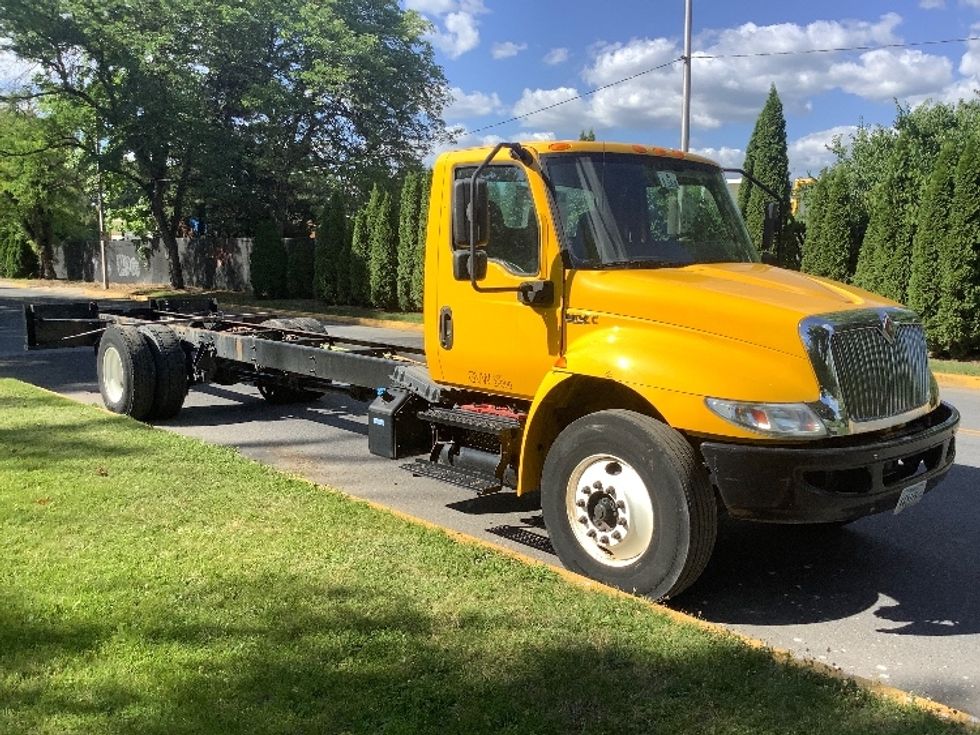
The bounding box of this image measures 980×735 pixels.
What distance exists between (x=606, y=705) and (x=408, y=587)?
138cm

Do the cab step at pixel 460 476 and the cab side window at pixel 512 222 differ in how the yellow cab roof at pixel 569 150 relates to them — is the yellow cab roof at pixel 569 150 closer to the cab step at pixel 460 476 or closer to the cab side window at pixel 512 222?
the cab side window at pixel 512 222

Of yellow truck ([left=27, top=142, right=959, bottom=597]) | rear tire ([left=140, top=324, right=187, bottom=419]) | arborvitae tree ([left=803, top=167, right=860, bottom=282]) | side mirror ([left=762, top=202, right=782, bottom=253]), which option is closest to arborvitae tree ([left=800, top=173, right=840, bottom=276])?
arborvitae tree ([left=803, top=167, right=860, bottom=282])

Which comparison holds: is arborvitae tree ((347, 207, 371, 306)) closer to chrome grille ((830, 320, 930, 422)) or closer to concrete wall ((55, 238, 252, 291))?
concrete wall ((55, 238, 252, 291))

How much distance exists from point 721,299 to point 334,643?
2.45 meters

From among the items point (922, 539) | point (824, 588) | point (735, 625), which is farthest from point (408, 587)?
point (922, 539)

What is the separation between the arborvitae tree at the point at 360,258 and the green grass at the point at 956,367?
16251mm

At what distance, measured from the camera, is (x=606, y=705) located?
3354 mm

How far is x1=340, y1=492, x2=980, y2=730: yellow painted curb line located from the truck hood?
1333 millimetres

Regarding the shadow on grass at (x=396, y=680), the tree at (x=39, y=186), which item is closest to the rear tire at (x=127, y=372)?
the shadow on grass at (x=396, y=680)

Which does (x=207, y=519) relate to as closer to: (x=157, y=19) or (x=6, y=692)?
(x=6, y=692)

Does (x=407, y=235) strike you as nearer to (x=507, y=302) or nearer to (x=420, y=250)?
(x=420, y=250)

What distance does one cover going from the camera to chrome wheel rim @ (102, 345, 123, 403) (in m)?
9.24

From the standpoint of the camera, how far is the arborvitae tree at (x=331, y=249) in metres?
28.5

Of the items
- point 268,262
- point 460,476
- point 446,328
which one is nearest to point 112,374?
point 446,328
